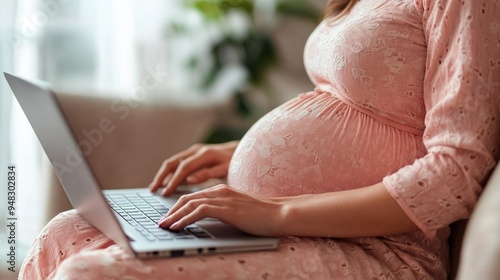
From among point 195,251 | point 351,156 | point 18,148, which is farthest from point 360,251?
point 18,148

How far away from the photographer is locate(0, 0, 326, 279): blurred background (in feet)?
6.01

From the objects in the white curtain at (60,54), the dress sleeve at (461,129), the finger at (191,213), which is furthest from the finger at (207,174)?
the white curtain at (60,54)

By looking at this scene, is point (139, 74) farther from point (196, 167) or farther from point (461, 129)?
point (461, 129)

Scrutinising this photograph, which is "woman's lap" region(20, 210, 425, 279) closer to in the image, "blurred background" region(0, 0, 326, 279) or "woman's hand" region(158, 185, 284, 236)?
"woman's hand" region(158, 185, 284, 236)

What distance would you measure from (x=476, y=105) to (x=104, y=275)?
514 millimetres

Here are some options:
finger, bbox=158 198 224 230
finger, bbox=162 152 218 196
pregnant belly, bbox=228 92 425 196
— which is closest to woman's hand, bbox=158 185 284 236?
finger, bbox=158 198 224 230

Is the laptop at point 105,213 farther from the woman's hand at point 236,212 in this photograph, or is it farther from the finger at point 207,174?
the finger at point 207,174

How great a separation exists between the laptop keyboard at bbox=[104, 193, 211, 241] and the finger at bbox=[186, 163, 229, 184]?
98 millimetres

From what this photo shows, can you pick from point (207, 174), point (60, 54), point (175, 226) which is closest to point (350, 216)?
point (175, 226)

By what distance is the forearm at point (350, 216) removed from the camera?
948 mm

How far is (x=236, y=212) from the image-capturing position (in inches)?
37.5

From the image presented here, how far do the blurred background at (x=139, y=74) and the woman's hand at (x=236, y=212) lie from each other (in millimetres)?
753

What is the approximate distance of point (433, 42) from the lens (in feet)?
3.19

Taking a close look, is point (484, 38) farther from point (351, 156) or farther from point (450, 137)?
point (351, 156)
